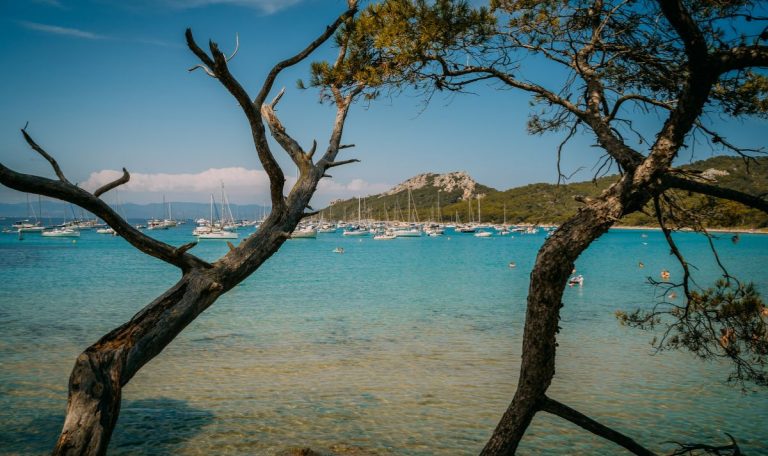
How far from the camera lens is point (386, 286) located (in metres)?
29.4

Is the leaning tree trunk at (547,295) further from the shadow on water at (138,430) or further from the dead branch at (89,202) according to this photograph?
the shadow on water at (138,430)

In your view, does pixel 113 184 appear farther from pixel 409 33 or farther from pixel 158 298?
pixel 409 33

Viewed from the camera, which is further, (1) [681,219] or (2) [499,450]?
(1) [681,219]

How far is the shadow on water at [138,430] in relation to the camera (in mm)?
7109

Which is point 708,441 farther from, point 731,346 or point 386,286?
point 386,286

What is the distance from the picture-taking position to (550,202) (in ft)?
15.2

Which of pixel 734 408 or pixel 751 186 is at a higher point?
pixel 751 186

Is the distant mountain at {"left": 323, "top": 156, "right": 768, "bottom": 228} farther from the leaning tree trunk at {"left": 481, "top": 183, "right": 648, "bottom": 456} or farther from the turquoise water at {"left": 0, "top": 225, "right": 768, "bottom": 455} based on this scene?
the turquoise water at {"left": 0, "top": 225, "right": 768, "bottom": 455}

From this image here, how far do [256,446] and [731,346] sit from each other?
5930 millimetres

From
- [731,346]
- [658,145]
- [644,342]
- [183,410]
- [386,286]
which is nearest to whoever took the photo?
[658,145]

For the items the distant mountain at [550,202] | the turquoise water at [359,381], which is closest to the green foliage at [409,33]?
the distant mountain at [550,202]

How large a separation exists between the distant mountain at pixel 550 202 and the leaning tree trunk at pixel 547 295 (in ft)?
0.99

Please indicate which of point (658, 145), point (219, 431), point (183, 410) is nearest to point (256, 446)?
point (219, 431)

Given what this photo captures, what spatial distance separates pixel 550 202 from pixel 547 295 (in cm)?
129
